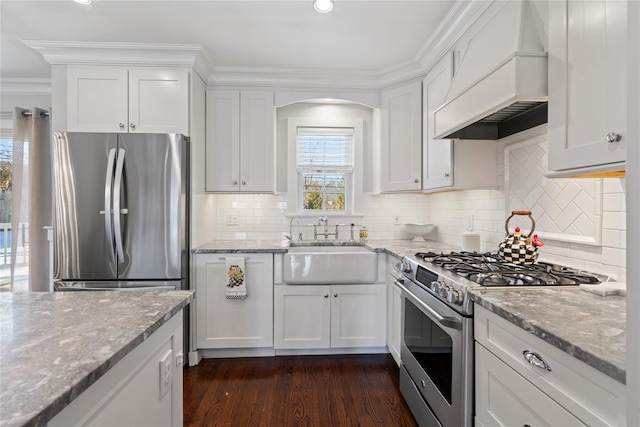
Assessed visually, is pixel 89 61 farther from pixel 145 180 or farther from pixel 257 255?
pixel 257 255

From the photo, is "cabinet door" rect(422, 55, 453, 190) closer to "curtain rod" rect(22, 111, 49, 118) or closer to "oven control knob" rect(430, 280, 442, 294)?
"oven control knob" rect(430, 280, 442, 294)

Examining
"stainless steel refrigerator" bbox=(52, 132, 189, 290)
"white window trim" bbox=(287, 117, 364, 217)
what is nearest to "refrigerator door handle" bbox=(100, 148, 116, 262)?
"stainless steel refrigerator" bbox=(52, 132, 189, 290)

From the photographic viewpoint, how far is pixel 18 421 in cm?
50

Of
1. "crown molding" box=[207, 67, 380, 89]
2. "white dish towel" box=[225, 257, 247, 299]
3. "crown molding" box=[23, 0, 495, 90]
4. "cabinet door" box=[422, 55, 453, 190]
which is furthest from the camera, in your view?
"crown molding" box=[207, 67, 380, 89]

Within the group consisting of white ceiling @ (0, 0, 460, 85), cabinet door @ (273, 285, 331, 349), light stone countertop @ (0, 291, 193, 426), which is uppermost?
white ceiling @ (0, 0, 460, 85)

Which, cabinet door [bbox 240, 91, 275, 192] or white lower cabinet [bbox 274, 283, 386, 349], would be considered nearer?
white lower cabinet [bbox 274, 283, 386, 349]

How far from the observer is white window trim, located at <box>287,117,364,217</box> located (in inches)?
133

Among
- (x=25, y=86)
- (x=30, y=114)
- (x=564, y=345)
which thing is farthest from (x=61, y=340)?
(x=25, y=86)

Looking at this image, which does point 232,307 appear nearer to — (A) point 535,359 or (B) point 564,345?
(A) point 535,359

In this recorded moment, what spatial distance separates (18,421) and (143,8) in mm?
2394

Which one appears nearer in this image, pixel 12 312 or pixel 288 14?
pixel 12 312

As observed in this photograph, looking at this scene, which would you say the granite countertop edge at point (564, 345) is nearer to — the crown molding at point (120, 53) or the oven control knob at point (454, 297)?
the oven control knob at point (454, 297)

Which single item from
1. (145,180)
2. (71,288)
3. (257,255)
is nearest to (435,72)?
(257,255)

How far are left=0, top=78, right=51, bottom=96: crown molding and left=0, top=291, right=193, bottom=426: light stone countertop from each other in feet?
9.59
